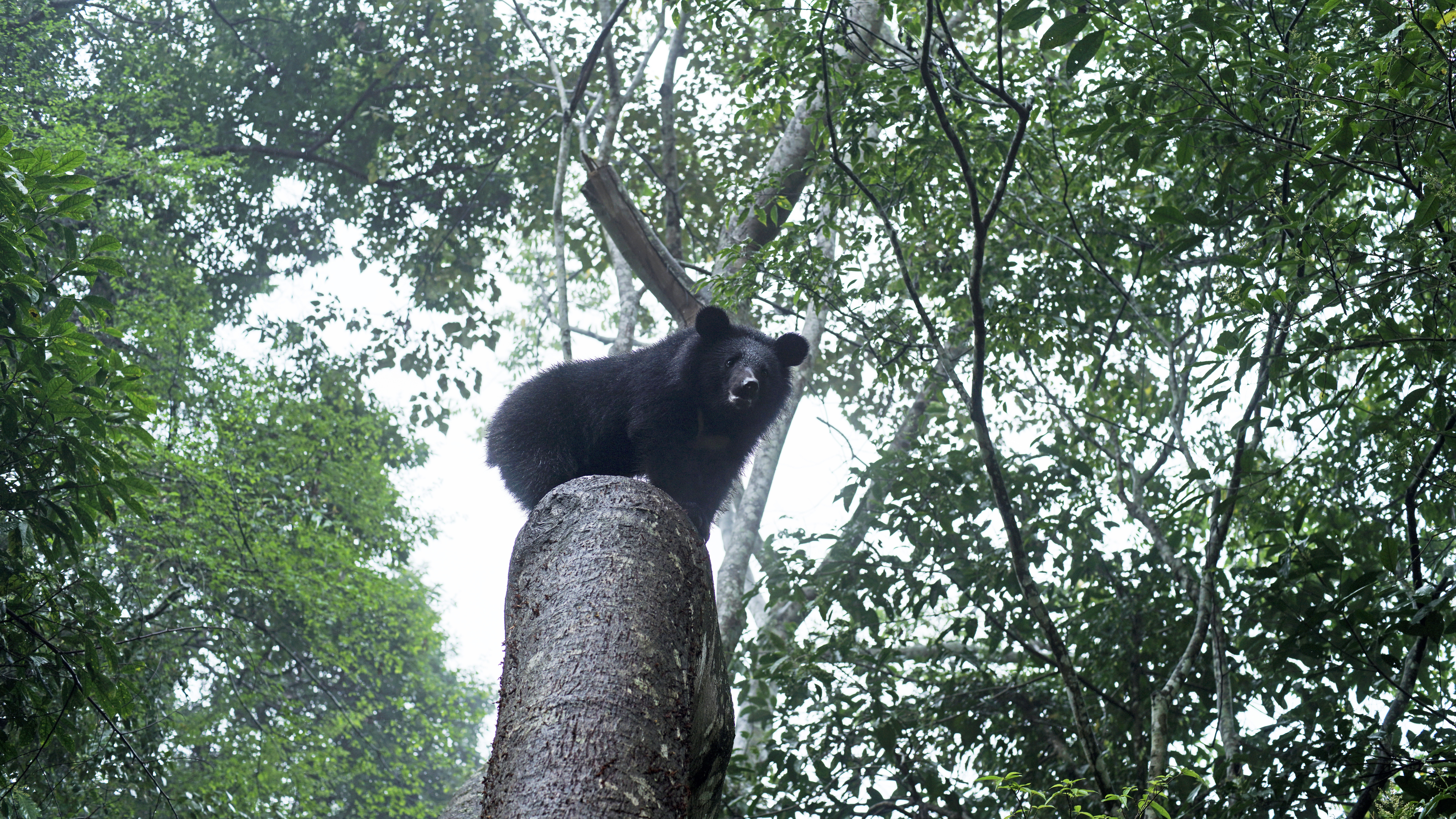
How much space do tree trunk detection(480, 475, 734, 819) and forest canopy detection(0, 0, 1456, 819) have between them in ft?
3.80

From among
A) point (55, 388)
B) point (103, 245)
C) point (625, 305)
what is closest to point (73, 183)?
point (103, 245)

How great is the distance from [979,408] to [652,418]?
134cm

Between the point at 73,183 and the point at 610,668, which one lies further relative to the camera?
the point at 73,183

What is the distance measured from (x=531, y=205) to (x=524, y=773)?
27.2 ft

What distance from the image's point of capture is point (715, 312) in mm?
4137

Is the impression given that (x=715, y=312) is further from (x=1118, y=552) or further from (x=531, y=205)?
(x=531, y=205)

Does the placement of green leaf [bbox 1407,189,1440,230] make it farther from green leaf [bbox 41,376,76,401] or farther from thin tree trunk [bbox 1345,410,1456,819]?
green leaf [bbox 41,376,76,401]

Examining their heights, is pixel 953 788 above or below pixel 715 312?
below

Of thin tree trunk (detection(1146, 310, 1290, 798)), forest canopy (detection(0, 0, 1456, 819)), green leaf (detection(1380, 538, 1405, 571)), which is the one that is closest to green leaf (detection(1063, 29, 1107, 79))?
forest canopy (detection(0, 0, 1456, 819))

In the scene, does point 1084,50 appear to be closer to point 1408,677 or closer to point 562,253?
point 1408,677

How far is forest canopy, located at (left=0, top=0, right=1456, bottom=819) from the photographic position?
2992mm

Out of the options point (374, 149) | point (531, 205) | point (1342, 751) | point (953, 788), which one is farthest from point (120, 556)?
point (1342, 751)

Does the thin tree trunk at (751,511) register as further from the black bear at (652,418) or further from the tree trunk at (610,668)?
the tree trunk at (610,668)

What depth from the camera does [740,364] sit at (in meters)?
4.09
